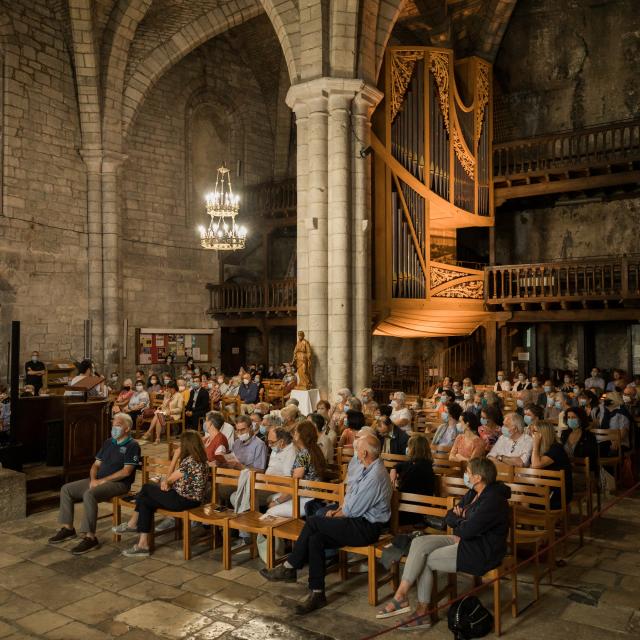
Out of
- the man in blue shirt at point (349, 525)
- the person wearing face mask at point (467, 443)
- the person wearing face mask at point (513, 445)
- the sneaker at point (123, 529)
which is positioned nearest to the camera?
the man in blue shirt at point (349, 525)

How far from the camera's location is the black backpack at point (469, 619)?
4.20 meters

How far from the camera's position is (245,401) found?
13383mm

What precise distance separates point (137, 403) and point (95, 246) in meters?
5.41

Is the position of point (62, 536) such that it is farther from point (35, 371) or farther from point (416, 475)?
point (35, 371)

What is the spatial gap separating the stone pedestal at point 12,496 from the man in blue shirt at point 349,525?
3345 millimetres

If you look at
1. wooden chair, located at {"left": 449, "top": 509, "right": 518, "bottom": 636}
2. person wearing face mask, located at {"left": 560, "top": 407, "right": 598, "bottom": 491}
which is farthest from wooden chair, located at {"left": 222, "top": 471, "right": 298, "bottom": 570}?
person wearing face mask, located at {"left": 560, "top": 407, "right": 598, "bottom": 491}

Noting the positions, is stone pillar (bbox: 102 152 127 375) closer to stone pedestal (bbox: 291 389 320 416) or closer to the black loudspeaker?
stone pedestal (bbox: 291 389 320 416)

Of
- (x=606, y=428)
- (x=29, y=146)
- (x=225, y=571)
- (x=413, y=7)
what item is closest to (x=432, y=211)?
(x=413, y=7)

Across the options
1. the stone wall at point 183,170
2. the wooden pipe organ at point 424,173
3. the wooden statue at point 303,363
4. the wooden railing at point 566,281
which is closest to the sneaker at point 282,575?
the wooden statue at point 303,363

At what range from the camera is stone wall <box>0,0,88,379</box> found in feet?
48.9

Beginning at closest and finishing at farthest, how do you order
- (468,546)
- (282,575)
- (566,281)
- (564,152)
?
(468,546), (282,575), (566,281), (564,152)

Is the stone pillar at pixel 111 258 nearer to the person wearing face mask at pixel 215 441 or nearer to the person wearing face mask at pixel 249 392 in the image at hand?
the person wearing face mask at pixel 249 392

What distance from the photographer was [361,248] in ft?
40.1

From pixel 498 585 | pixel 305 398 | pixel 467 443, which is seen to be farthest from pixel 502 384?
pixel 498 585
